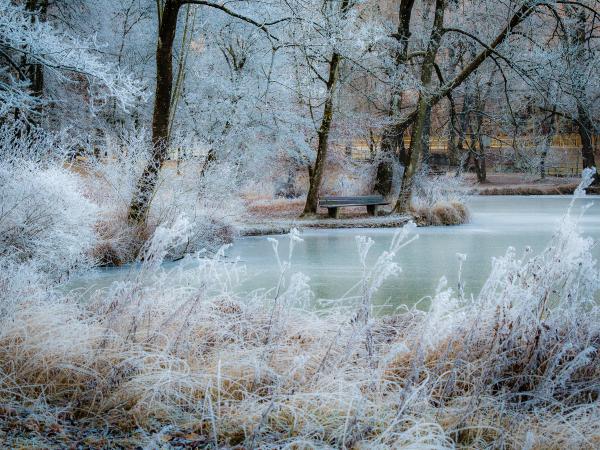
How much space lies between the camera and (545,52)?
15.4 meters

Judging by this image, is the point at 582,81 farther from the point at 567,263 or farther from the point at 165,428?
the point at 165,428

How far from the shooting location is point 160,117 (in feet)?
39.3

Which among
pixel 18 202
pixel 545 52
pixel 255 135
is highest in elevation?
pixel 545 52

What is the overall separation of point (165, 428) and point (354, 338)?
1068 mm

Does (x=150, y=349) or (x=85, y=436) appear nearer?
(x=85, y=436)

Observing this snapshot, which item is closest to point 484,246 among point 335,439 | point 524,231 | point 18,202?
point 524,231

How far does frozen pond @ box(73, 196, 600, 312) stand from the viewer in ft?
30.0

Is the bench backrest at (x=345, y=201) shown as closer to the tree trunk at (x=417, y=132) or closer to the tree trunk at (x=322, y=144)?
the tree trunk at (x=322, y=144)

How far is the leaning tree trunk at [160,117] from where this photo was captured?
456 inches

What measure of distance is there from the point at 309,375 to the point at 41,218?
5103 millimetres

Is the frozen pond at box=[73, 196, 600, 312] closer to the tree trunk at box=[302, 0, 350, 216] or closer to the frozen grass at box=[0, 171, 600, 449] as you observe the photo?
the frozen grass at box=[0, 171, 600, 449]

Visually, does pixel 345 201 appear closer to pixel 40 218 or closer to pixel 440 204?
pixel 440 204

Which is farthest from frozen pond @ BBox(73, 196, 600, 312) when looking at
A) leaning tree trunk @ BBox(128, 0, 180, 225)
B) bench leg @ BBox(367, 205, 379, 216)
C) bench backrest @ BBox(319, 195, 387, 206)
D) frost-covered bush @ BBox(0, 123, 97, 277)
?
bench leg @ BBox(367, 205, 379, 216)

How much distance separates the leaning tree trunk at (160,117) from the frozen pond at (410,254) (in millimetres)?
1418
